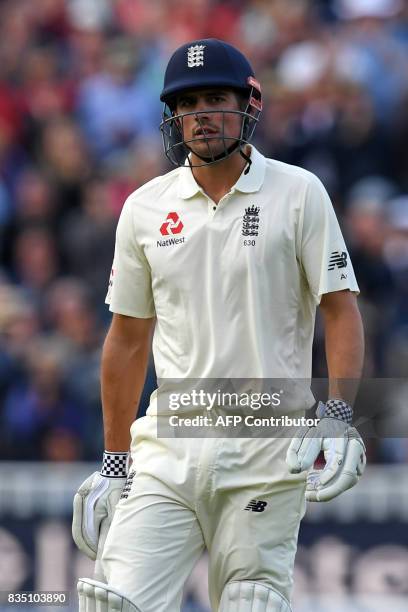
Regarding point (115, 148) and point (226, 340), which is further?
point (115, 148)

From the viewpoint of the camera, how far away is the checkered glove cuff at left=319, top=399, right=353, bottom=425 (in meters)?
4.02

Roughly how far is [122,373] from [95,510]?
0.47m

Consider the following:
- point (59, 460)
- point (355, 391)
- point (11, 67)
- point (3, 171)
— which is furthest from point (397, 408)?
point (11, 67)

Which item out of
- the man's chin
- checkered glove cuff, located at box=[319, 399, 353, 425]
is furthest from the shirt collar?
checkered glove cuff, located at box=[319, 399, 353, 425]

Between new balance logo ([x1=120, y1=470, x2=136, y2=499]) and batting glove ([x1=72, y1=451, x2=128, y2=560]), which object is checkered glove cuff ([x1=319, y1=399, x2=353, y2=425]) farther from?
batting glove ([x1=72, y1=451, x2=128, y2=560])

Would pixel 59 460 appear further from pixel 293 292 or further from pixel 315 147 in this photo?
pixel 293 292

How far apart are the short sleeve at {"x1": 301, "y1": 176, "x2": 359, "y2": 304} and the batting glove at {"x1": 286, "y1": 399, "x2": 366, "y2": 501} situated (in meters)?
0.38

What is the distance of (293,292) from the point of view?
416cm

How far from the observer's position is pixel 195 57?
422 centimetres

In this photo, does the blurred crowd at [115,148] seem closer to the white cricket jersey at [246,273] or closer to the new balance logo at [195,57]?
the white cricket jersey at [246,273]

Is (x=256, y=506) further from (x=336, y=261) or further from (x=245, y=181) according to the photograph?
(x=245, y=181)

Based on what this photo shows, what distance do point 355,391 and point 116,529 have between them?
0.86 m

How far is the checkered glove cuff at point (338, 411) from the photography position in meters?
4.02

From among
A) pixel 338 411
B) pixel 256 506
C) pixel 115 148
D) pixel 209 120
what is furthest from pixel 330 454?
pixel 115 148
